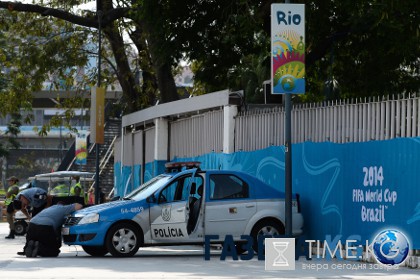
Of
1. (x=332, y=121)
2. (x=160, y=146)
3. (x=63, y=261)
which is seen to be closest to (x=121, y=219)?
(x=63, y=261)

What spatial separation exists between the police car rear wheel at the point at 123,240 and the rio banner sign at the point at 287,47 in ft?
12.4

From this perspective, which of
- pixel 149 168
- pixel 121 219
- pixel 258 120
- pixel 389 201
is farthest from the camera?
pixel 149 168

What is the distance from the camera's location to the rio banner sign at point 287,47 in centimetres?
2209

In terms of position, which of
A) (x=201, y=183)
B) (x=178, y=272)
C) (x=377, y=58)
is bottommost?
(x=178, y=272)

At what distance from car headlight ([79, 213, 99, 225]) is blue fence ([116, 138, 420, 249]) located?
4408mm

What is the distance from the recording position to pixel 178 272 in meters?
18.5

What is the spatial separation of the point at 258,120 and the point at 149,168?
1009 centimetres

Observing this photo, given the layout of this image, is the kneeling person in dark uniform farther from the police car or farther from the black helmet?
the black helmet

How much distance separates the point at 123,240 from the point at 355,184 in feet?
14.7

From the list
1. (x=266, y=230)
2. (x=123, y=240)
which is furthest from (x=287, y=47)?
(x=123, y=240)

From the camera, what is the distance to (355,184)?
22.0 m

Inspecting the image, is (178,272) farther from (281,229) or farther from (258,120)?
(258,120)

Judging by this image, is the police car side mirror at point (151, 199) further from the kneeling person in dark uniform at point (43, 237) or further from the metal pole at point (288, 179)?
the metal pole at point (288, 179)

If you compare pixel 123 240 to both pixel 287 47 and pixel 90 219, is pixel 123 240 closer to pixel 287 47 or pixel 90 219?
pixel 90 219
